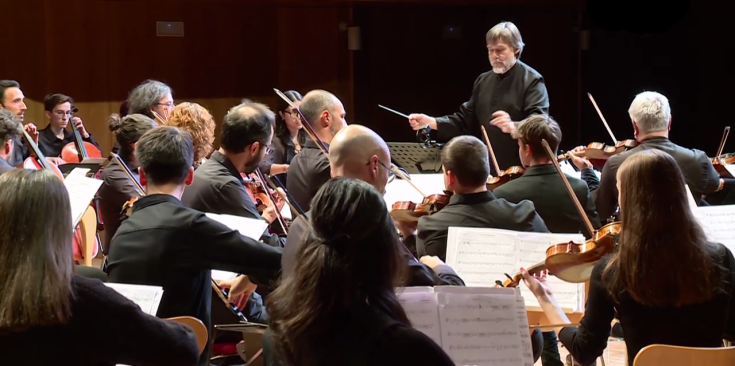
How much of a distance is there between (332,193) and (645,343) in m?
1.19

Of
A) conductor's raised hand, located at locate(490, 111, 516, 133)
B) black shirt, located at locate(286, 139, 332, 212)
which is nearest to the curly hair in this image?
black shirt, located at locate(286, 139, 332, 212)

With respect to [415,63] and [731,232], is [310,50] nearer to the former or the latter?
[415,63]

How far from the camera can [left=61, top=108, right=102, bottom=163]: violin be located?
6953 mm

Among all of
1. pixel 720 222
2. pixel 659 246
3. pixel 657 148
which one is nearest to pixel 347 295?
pixel 659 246

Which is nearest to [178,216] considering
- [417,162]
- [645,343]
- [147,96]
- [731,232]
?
[645,343]

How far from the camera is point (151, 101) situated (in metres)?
5.45

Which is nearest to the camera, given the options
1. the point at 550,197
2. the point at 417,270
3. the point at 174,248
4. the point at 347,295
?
the point at 347,295

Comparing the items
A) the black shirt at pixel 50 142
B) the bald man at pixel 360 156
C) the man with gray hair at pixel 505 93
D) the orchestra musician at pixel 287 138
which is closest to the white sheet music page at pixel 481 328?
the bald man at pixel 360 156

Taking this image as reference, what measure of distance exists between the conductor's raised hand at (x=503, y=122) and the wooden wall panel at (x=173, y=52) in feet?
11.7

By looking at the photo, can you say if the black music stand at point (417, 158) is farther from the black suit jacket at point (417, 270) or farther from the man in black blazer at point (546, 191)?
the black suit jacket at point (417, 270)

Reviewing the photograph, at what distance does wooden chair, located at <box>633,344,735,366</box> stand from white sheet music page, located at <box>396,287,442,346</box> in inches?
22.1

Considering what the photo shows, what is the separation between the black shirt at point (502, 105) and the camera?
5.65 metres

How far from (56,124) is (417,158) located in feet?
10.5

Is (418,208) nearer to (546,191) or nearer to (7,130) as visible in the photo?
(546,191)
